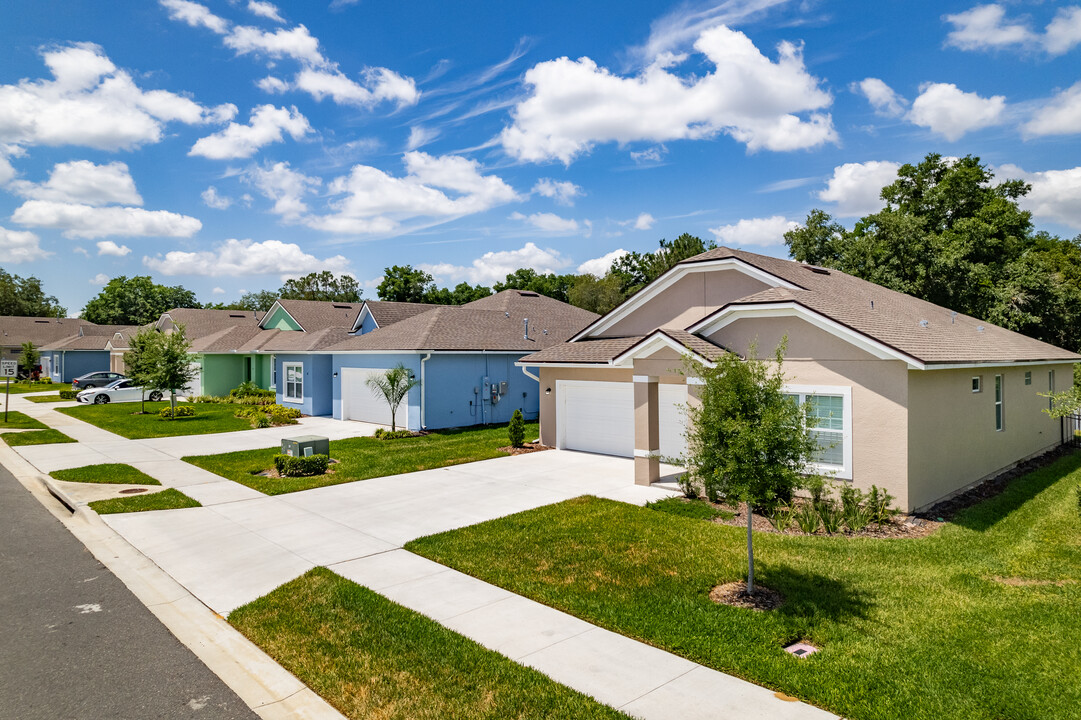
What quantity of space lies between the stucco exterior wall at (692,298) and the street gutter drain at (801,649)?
10157mm

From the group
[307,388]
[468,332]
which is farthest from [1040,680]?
[307,388]

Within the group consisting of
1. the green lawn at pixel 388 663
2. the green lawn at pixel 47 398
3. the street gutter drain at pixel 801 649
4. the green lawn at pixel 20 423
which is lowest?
the street gutter drain at pixel 801 649

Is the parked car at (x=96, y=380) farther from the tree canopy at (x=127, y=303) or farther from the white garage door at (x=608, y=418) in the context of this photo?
the tree canopy at (x=127, y=303)

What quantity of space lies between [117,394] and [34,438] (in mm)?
16575

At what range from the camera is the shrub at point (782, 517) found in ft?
35.4

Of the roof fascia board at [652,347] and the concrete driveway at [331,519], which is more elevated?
the roof fascia board at [652,347]

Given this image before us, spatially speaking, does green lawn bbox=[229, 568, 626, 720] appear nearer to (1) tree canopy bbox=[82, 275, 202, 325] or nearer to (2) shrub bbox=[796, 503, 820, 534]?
(2) shrub bbox=[796, 503, 820, 534]

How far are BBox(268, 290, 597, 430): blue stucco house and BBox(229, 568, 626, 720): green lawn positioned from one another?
15.9 m

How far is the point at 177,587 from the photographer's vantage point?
834 cm

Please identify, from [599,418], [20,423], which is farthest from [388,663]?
[20,423]

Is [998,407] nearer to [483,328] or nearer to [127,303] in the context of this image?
[483,328]

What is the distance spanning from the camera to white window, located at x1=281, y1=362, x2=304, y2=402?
30.3m

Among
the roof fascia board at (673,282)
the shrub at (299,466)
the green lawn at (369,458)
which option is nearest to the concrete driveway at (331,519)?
the green lawn at (369,458)

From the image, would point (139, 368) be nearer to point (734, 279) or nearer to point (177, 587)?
point (177, 587)
